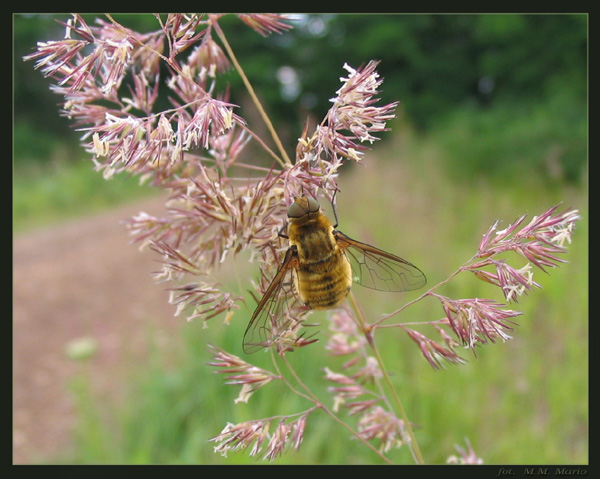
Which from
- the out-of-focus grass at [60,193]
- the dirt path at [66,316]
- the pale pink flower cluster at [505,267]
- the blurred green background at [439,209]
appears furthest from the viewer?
the out-of-focus grass at [60,193]

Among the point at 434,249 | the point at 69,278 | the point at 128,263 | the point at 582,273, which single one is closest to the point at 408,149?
the point at 434,249

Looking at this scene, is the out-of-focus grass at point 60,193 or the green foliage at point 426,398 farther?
the out-of-focus grass at point 60,193

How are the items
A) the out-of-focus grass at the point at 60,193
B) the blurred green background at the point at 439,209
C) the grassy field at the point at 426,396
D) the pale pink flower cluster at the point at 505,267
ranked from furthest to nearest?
the out-of-focus grass at the point at 60,193 → the blurred green background at the point at 439,209 → the grassy field at the point at 426,396 → the pale pink flower cluster at the point at 505,267

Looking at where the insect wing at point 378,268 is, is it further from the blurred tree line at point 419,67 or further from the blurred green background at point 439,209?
the blurred tree line at point 419,67

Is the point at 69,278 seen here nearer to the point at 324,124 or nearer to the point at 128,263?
the point at 128,263

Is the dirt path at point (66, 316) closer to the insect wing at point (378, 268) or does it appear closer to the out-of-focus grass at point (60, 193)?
the out-of-focus grass at point (60, 193)

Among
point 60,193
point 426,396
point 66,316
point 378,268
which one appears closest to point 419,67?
point 60,193

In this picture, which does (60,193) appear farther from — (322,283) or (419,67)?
(322,283)

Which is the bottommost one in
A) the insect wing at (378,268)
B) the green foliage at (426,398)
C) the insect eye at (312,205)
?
the green foliage at (426,398)

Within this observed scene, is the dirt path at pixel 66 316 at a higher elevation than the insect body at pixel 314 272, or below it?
below

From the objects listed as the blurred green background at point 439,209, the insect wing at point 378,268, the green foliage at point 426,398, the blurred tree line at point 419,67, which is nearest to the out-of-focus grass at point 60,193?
the blurred green background at point 439,209
